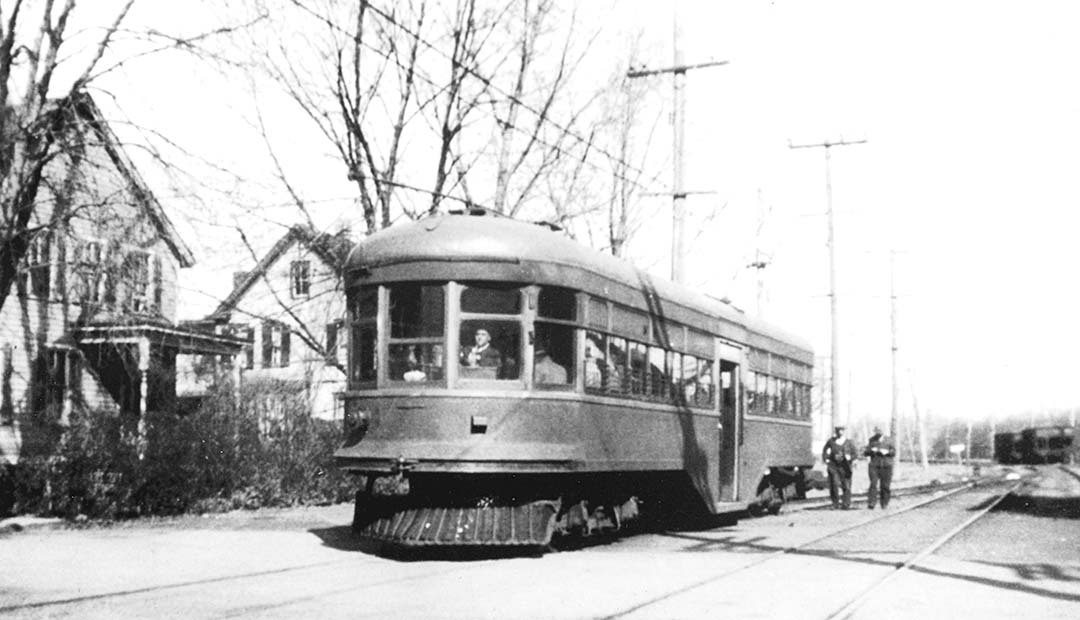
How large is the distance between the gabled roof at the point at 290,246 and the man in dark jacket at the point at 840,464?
927cm

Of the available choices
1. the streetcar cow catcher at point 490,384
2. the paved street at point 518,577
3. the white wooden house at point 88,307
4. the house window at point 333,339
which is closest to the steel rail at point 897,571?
the paved street at point 518,577

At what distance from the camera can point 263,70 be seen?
20656mm

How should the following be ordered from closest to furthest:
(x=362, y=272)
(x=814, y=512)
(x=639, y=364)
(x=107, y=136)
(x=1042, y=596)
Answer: (x=1042, y=596)
(x=362, y=272)
(x=639, y=364)
(x=107, y=136)
(x=814, y=512)

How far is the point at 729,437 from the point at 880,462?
654cm

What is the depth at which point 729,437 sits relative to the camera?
16812mm

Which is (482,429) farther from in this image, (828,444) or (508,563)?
(828,444)

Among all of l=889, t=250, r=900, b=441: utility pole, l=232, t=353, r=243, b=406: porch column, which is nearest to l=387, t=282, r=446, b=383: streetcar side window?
l=232, t=353, r=243, b=406: porch column

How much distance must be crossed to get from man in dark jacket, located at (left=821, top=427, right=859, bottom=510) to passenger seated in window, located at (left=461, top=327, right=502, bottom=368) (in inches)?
455

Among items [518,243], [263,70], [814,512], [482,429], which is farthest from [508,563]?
[263,70]

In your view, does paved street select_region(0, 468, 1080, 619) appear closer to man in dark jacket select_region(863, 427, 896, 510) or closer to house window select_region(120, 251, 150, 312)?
house window select_region(120, 251, 150, 312)

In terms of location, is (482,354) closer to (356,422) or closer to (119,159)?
(356,422)

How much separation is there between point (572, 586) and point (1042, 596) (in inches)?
142

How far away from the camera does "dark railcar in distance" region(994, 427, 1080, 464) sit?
252ft

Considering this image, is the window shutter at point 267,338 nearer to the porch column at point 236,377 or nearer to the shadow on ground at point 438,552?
the porch column at point 236,377
